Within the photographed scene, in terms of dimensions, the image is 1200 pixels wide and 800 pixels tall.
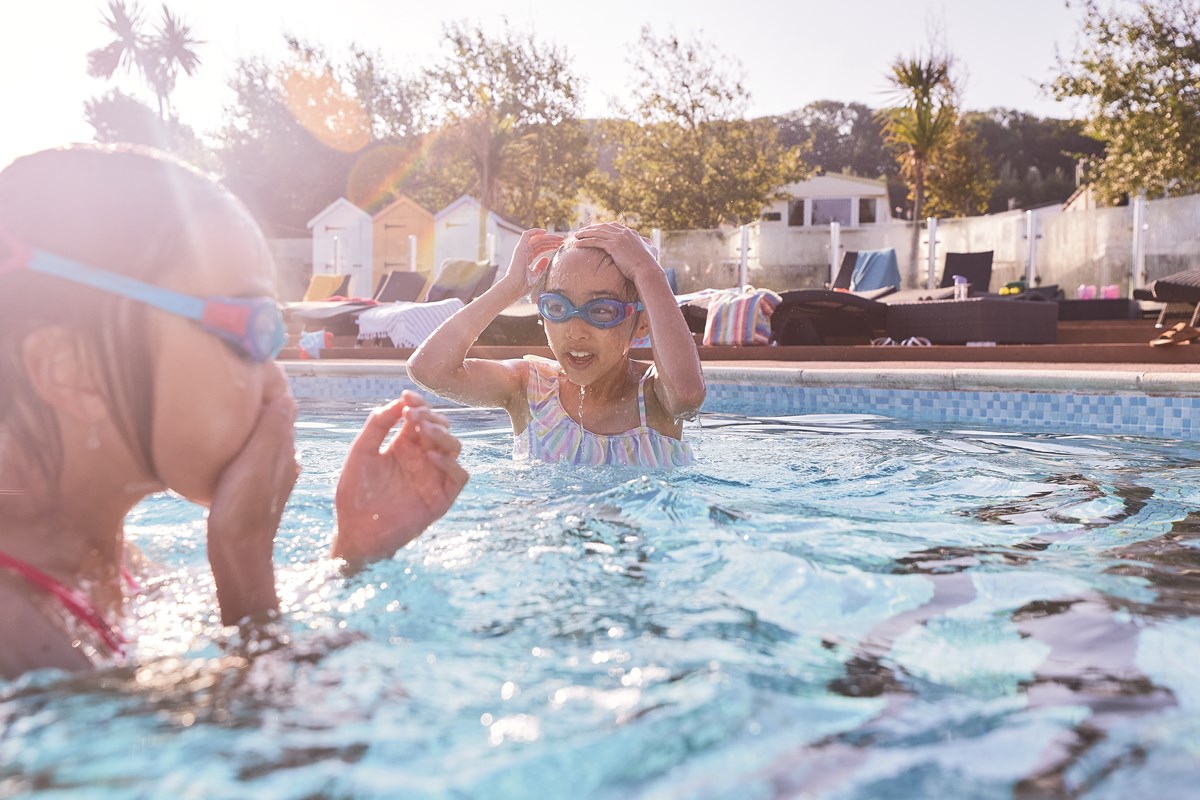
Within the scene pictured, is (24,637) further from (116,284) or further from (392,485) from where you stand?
(392,485)

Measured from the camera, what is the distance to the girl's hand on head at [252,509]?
1.63m

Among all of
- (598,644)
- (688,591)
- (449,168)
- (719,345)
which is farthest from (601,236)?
(449,168)

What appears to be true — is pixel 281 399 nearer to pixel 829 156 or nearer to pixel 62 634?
pixel 62 634

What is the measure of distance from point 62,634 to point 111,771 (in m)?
0.33

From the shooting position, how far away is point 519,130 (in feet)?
160

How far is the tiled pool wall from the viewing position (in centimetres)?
616

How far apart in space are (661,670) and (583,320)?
225 centimetres

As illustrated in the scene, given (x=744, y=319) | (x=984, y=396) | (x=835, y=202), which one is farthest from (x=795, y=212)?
(x=984, y=396)

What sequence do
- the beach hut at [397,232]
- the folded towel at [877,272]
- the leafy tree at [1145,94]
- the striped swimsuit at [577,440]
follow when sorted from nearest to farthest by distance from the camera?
1. the striped swimsuit at [577,440]
2. the folded towel at [877,272]
3. the leafy tree at [1145,94]
4. the beach hut at [397,232]

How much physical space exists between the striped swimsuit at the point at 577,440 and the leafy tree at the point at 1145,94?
2677 centimetres

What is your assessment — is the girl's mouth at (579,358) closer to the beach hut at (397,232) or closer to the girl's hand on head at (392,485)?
the girl's hand on head at (392,485)

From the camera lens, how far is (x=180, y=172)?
1.59m

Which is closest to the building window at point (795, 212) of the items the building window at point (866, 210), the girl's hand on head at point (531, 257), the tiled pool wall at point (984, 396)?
the building window at point (866, 210)

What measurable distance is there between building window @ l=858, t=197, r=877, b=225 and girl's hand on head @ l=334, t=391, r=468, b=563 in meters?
53.9
